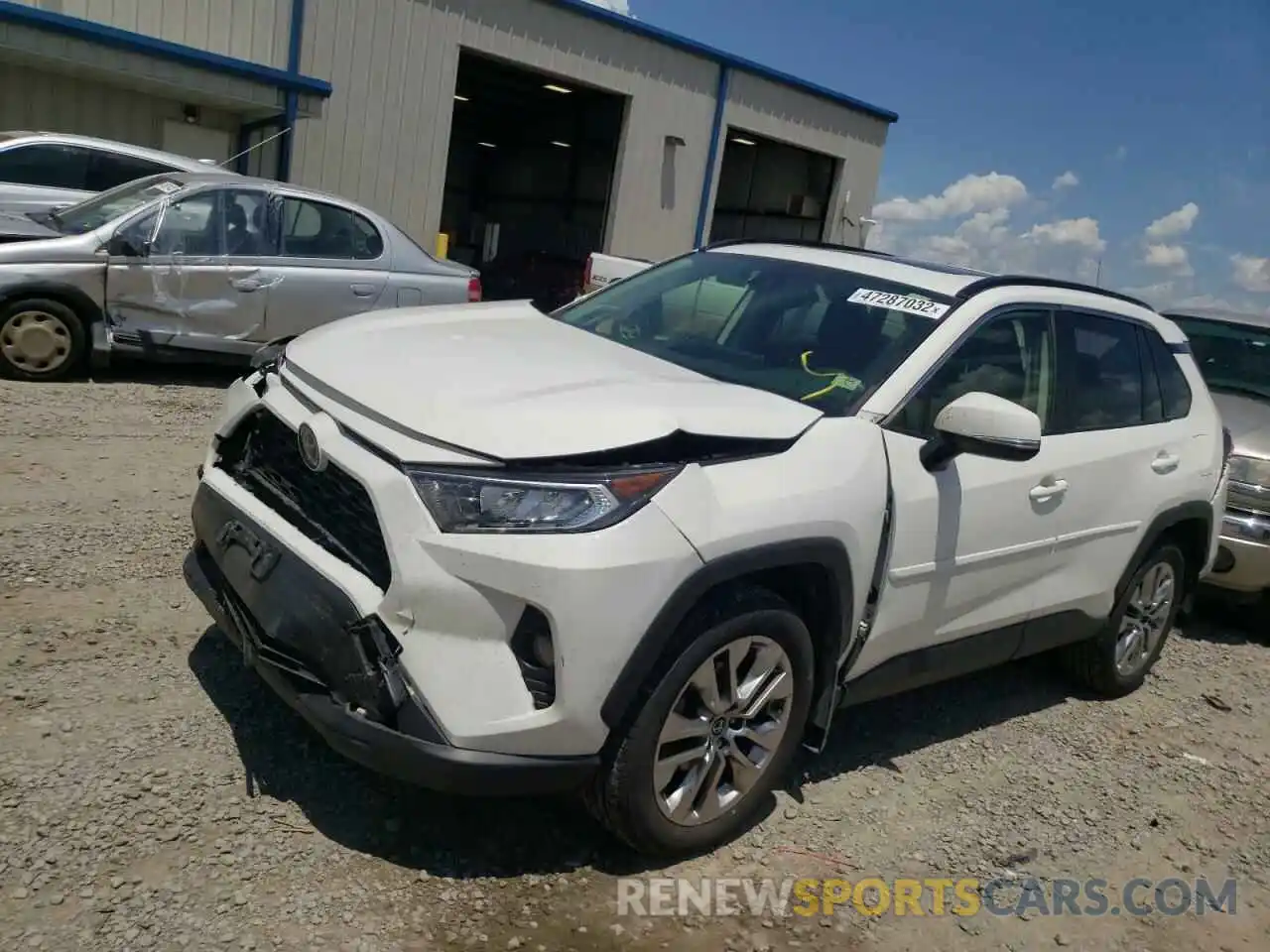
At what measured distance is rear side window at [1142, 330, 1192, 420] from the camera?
15.8 feet

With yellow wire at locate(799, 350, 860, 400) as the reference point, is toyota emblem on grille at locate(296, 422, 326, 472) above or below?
below

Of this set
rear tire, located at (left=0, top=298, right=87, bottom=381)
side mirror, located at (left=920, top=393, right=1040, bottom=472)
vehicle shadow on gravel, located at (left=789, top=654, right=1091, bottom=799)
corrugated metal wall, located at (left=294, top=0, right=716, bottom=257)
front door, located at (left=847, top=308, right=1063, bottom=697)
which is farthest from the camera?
corrugated metal wall, located at (left=294, top=0, right=716, bottom=257)

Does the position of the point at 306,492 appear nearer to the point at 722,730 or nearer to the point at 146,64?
the point at 722,730

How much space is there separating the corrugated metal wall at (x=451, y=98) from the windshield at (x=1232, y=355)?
1102 centimetres

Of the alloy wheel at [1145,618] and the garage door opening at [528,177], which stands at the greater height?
the garage door opening at [528,177]

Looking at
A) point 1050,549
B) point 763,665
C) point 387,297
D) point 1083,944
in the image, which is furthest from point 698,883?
point 387,297

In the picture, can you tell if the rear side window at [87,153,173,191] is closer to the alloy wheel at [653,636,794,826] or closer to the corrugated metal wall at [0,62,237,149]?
the corrugated metal wall at [0,62,237,149]

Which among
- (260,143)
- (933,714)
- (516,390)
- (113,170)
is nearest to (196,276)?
(113,170)

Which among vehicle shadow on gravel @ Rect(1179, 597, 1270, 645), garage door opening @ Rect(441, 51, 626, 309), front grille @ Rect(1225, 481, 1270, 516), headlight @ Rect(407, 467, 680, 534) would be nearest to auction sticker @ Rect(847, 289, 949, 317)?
headlight @ Rect(407, 467, 680, 534)

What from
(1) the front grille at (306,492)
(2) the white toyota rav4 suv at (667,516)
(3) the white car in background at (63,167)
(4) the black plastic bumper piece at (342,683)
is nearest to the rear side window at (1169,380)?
(2) the white toyota rav4 suv at (667,516)

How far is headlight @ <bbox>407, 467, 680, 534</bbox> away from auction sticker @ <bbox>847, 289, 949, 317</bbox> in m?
1.55

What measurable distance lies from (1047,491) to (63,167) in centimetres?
870

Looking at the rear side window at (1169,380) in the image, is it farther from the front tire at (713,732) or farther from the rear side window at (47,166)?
the rear side window at (47,166)

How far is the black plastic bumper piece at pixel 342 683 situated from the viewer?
2584 mm
